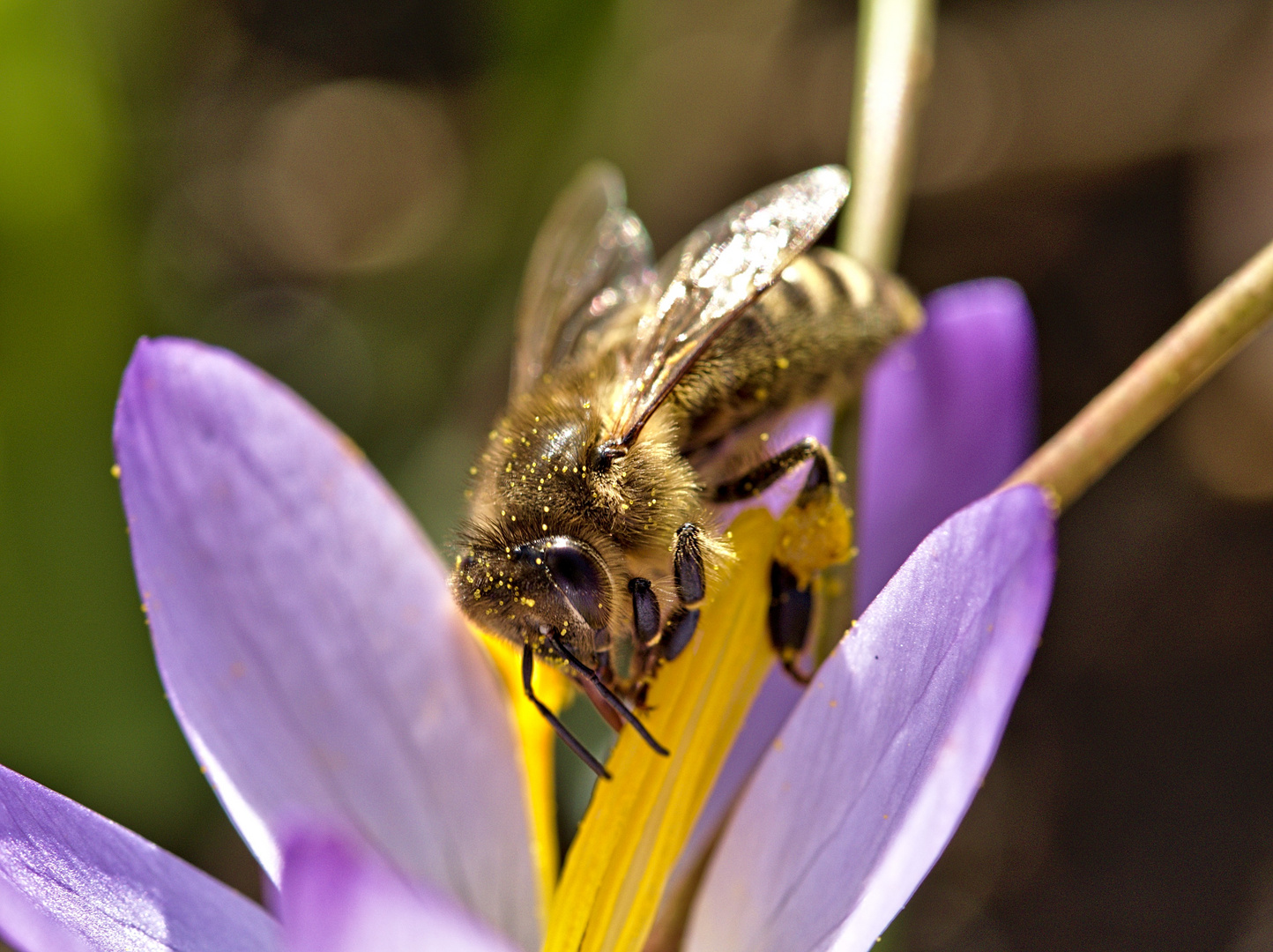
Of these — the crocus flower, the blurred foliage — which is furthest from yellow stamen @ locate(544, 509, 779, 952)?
the blurred foliage

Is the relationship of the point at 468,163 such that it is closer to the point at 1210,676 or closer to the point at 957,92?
the point at 957,92

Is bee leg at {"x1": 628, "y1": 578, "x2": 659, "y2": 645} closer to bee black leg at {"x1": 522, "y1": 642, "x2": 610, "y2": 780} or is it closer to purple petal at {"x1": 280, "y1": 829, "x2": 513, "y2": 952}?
bee black leg at {"x1": 522, "y1": 642, "x2": 610, "y2": 780}

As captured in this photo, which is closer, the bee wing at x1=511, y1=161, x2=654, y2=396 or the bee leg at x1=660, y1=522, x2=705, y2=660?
the bee leg at x1=660, y1=522, x2=705, y2=660

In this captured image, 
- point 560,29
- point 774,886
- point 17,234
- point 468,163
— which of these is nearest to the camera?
point 774,886

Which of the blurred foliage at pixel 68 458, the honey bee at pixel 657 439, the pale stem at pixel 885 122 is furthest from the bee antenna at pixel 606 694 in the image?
the blurred foliage at pixel 68 458

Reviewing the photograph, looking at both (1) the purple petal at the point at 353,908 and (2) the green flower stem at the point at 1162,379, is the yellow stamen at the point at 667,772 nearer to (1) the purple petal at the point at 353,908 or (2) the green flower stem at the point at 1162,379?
(2) the green flower stem at the point at 1162,379

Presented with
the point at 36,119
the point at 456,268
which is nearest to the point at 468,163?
the point at 456,268
